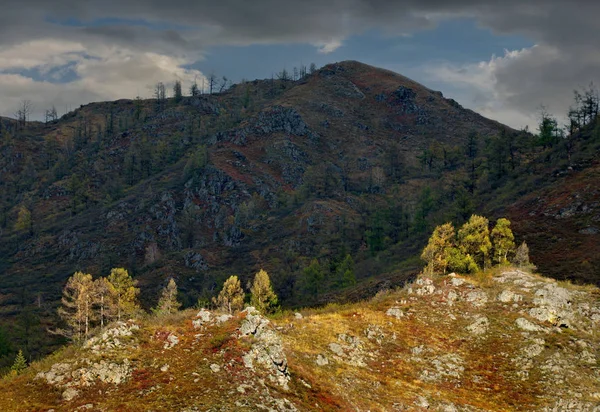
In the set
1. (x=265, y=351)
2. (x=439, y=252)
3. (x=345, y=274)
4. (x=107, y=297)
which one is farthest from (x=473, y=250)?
(x=107, y=297)

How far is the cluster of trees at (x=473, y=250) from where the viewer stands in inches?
2473

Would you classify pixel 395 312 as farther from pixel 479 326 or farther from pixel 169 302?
pixel 169 302

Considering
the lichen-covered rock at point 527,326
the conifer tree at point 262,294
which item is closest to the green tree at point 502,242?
the lichen-covered rock at point 527,326

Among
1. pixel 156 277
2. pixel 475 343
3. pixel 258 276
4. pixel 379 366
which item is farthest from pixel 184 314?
pixel 156 277

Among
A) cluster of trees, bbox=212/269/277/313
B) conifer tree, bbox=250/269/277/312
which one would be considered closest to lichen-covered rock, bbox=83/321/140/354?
cluster of trees, bbox=212/269/277/313

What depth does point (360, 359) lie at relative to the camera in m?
34.1

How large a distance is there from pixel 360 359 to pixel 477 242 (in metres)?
37.9

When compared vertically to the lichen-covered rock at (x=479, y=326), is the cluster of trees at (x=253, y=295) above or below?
below

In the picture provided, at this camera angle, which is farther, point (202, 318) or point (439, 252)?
point (439, 252)

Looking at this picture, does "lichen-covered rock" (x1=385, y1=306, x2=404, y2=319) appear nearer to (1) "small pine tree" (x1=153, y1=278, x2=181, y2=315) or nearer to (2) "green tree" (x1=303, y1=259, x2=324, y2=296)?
(1) "small pine tree" (x1=153, y1=278, x2=181, y2=315)

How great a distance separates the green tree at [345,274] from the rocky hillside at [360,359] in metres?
61.6

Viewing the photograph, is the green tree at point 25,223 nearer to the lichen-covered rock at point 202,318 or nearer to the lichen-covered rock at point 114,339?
the lichen-covered rock at point 202,318

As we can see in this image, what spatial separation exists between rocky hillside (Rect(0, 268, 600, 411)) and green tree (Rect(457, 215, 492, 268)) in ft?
56.1

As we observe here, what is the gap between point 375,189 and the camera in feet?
638
